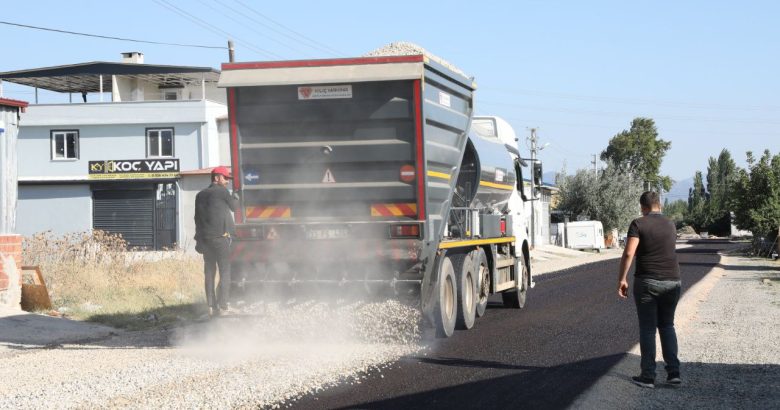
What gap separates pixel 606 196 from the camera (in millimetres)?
73625

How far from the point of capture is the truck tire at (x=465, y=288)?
40.7 feet

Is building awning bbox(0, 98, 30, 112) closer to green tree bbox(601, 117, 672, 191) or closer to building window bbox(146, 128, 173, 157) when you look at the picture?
building window bbox(146, 128, 173, 157)

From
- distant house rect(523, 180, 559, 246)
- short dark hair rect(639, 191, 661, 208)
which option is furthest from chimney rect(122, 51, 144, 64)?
short dark hair rect(639, 191, 661, 208)

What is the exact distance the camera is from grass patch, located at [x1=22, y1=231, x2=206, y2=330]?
1457 centimetres

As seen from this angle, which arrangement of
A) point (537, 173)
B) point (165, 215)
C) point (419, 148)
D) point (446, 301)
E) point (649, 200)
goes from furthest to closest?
1. point (165, 215)
2. point (537, 173)
3. point (446, 301)
4. point (419, 148)
5. point (649, 200)

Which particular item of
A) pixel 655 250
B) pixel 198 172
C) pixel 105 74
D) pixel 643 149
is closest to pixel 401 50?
pixel 655 250

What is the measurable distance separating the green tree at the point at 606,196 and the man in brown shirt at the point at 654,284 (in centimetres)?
6606

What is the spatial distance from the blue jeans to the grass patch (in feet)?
25.5

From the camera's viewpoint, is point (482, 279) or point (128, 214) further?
point (128, 214)

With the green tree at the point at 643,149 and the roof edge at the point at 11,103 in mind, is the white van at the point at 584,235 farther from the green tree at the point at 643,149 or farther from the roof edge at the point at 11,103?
the roof edge at the point at 11,103

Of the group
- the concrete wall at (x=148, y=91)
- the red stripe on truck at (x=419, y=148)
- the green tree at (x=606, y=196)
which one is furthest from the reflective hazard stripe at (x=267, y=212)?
the green tree at (x=606, y=196)

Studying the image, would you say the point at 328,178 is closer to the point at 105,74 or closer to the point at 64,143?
the point at 64,143

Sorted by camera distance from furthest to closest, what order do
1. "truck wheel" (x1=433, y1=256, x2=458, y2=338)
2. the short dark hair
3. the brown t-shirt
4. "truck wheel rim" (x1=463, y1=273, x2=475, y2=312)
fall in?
"truck wheel rim" (x1=463, y1=273, x2=475, y2=312), "truck wheel" (x1=433, y1=256, x2=458, y2=338), the short dark hair, the brown t-shirt

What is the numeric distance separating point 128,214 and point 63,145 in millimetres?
4811
